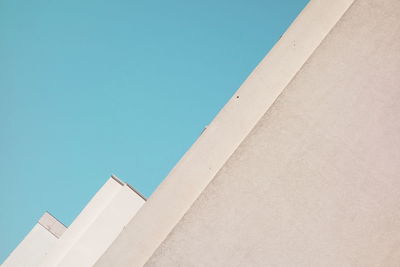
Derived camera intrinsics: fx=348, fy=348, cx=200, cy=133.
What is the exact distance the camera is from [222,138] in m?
4.68

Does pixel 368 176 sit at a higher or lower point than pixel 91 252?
higher

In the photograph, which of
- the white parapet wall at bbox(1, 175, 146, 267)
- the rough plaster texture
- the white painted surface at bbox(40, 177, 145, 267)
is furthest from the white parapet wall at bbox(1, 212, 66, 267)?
the rough plaster texture

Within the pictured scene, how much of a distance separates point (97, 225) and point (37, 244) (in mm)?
8047

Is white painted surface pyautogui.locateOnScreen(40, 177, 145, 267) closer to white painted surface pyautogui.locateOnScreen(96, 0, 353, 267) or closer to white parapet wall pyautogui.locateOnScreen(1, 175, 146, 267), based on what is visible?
white parapet wall pyautogui.locateOnScreen(1, 175, 146, 267)

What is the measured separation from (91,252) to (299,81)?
1185 centimetres

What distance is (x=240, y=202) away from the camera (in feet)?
13.9

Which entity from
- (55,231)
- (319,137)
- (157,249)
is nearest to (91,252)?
(55,231)

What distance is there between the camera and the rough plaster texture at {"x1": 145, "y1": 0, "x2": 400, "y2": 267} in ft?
13.6

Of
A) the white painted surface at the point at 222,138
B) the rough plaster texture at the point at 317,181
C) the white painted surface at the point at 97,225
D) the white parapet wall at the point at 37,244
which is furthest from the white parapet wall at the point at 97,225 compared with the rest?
the rough plaster texture at the point at 317,181

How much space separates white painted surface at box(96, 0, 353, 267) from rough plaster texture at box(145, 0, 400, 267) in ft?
0.43

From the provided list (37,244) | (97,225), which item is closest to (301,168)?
(97,225)

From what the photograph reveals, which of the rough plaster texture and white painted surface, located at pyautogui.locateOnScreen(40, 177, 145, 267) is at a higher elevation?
the rough plaster texture

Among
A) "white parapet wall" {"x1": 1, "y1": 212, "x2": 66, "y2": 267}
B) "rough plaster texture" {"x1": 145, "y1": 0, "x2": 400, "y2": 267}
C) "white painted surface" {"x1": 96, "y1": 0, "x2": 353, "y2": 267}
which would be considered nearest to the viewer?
"rough plaster texture" {"x1": 145, "y1": 0, "x2": 400, "y2": 267}

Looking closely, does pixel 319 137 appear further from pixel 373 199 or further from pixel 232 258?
pixel 232 258
